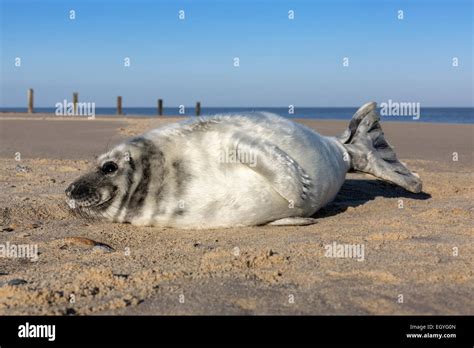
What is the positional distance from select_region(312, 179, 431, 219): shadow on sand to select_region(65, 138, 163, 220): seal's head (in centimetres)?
159

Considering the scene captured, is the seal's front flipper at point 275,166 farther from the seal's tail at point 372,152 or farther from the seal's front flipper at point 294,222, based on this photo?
the seal's tail at point 372,152

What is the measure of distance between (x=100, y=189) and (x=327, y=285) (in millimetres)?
2304

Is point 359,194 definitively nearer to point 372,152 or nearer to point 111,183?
point 372,152

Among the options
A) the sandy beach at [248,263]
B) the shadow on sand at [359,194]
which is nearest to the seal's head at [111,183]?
the sandy beach at [248,263]

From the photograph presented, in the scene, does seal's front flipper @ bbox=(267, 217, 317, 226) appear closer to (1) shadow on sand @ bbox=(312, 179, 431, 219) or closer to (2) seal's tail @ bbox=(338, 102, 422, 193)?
(1) shadow on sand @ bbox=(312, 179, 431, 219)

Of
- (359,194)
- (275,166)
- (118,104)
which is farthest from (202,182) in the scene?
(118,104)

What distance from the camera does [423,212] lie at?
521 centimetres

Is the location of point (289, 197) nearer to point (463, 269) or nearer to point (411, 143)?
point (463, 269)

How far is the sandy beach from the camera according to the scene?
2.80 m

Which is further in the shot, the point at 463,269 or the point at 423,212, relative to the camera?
the point at 423,212

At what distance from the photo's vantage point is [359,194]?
662 centimetres

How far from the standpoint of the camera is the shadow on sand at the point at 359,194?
18.6ft

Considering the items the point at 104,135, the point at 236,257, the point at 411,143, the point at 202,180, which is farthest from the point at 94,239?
the point at 104,135

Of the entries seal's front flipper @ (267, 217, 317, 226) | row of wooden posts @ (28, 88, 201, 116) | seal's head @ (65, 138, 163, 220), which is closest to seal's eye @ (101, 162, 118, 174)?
seal's head @ (65, 138, 163, 220)
